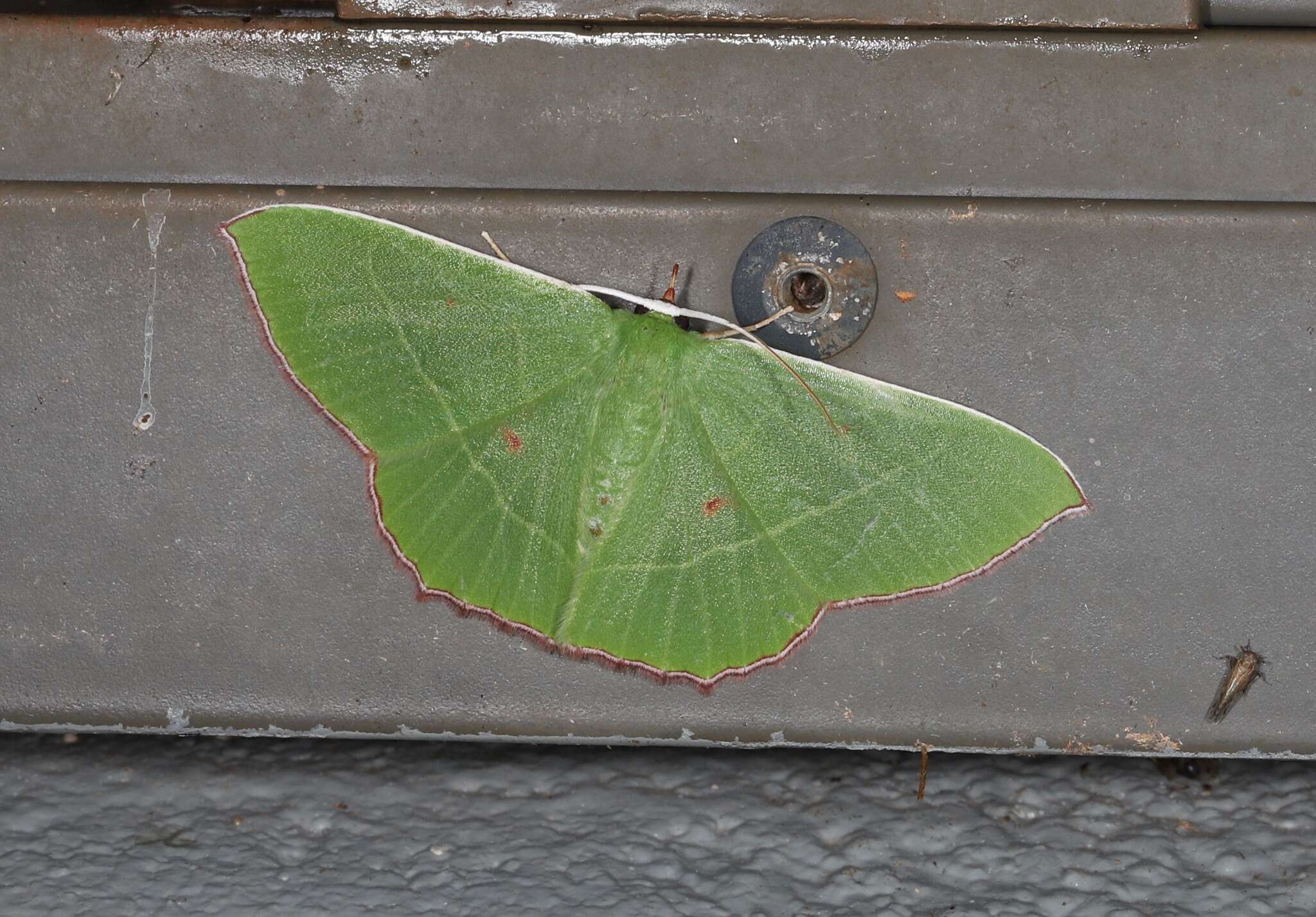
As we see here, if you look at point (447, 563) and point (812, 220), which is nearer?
point (447, 563)

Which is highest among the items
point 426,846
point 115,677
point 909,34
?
point 909,34

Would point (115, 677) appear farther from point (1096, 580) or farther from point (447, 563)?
point (1096, 580)

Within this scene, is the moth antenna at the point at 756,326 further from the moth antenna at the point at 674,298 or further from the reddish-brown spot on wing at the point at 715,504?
the reddish-brown spot on wing at the point at 715,504

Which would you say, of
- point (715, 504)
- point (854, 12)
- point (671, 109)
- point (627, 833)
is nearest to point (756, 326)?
point (715, 504)

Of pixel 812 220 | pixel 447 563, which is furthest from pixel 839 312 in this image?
pixel 447 563

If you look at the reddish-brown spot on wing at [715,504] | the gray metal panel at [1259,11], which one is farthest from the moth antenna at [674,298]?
the gray metal panel at [1259,11]

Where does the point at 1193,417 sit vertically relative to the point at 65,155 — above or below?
below
